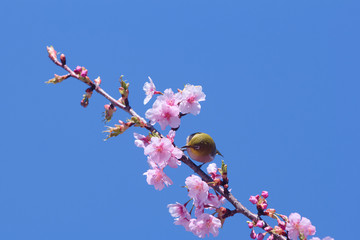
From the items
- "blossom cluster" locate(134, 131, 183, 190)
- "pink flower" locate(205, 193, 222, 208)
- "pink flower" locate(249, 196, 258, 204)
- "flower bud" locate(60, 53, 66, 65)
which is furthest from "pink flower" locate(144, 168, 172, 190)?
"flower bud" locate(60, 53, 66, 65)

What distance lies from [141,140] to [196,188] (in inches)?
31.1

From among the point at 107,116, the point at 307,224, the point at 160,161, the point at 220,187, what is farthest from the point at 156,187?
the point at 307,224

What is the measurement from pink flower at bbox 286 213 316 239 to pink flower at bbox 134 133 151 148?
166cm

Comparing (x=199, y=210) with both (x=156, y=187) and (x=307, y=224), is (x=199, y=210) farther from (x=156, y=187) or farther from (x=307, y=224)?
(x=307, y=224)

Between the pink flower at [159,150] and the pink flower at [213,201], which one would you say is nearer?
the pink flower at [159,150]

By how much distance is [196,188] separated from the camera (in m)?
3.68

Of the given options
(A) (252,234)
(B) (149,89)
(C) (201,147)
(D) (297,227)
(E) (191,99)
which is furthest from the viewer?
(B) (149,89)

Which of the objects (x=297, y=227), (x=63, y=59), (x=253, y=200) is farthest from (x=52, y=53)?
(x=297, y=227)

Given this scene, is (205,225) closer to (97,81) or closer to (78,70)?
(97,81)

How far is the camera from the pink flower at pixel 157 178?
3838mm

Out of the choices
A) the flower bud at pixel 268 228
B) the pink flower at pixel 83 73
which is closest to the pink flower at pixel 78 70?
the pink flower at pixel 83 73

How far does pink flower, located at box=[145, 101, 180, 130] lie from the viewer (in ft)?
12.0

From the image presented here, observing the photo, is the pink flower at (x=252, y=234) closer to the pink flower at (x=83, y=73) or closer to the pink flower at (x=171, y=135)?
the pink flower at (x=171, y=135)

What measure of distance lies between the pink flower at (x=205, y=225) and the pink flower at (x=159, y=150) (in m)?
0.71
